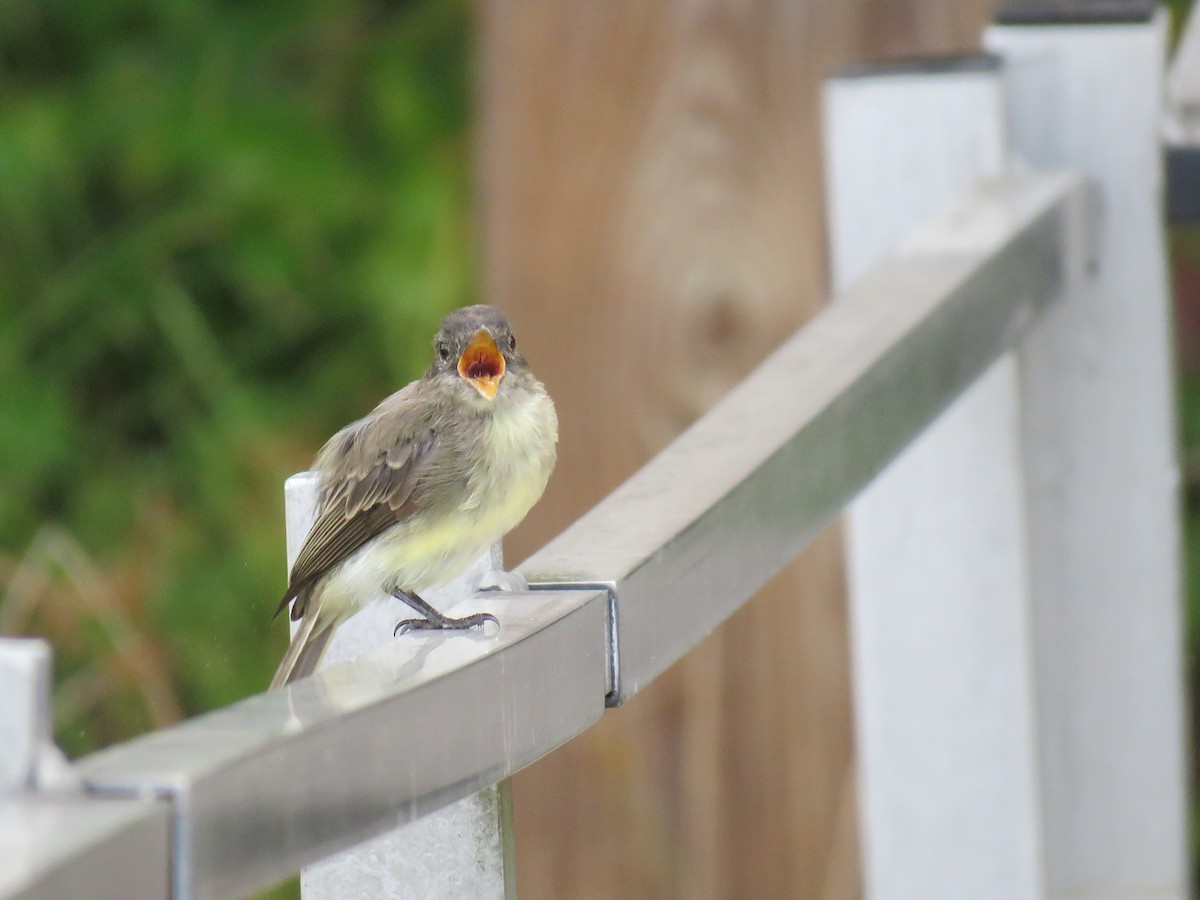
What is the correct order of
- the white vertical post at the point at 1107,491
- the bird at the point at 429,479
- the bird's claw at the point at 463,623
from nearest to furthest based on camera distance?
1. the bird's claw at the point at 463,623
2. the bird at the point at 429,479
3. the white vertical post at the point at 1107,491

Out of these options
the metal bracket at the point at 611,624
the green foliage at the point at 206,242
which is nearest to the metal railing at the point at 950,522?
the metal bracket at the point at 611,624

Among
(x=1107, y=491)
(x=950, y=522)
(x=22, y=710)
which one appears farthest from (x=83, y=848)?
(x=1107, y=491)

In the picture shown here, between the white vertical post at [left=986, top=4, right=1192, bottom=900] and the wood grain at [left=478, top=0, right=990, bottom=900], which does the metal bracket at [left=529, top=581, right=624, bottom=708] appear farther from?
the wood grain at [left=478, top=0, right=990, bottom=900]

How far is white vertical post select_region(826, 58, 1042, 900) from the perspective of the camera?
1568 mm

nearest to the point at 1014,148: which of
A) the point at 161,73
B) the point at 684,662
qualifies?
the point at 684,662

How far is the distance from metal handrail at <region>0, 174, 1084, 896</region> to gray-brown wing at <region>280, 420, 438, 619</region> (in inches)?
8.6

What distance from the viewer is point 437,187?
3.56 m

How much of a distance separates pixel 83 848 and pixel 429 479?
31.1 inches

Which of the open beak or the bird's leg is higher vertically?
the open beak

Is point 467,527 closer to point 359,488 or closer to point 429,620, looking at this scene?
point 359,488

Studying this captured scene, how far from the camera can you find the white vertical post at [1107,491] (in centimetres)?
175

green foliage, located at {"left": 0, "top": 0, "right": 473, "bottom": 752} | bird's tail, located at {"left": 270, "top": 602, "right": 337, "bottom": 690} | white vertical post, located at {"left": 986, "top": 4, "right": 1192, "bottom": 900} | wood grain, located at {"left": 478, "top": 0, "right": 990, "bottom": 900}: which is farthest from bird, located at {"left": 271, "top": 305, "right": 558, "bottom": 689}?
green foliage, located at {"left": 0, "top": 0, "right": 473, "bottom": 752}

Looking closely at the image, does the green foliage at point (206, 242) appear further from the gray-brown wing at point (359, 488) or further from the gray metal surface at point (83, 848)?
the gray metal surface at point (83, 848)

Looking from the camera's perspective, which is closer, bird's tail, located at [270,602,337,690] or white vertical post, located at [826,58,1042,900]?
bird's tail, located at [270,602,337,690]
